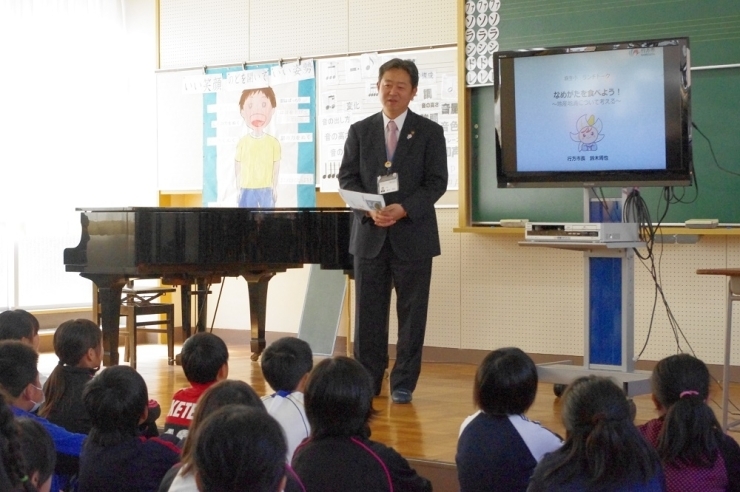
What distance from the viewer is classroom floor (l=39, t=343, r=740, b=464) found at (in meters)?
3.94

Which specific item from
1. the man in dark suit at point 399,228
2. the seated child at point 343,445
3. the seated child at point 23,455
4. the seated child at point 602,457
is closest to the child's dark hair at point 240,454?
the seated child at point 23,455

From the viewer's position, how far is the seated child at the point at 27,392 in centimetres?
285

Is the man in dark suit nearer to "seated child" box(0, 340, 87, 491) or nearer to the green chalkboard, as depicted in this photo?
the green chalkboard

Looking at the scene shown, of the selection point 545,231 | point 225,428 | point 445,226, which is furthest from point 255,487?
point 445,226

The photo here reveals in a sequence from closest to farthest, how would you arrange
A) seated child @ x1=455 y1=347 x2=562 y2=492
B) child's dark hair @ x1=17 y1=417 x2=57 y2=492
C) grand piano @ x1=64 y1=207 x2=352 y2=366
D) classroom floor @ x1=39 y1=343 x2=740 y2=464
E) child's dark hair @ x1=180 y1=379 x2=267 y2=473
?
child's dark hair @ x1=17 y1=417 x2=57 y2=492 < child's dark hair @ x1=180 y1=379 x2=267 y2=473 < seated child @ x1=455 y1=347 x2=562 y2=492 < classroom floor @ x1=39 y1=343 x2=740 y2=464 < grand piano @ x1=64 y1=207 x2=352 y2=366

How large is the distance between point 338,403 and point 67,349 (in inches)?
55.7

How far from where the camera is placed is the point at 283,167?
746cm

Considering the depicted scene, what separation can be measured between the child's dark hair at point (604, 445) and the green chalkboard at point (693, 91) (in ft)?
11.0

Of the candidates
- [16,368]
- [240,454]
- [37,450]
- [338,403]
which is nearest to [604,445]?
[338,403]

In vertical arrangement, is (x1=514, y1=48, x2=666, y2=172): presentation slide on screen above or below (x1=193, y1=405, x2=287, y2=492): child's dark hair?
above

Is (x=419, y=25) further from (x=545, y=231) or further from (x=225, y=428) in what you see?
(x=225, y=428)

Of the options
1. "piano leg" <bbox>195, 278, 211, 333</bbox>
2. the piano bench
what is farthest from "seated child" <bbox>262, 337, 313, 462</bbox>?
"piano leg" <bbox>195, 278, 211, 333</bbox>

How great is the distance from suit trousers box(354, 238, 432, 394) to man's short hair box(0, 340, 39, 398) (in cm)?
226

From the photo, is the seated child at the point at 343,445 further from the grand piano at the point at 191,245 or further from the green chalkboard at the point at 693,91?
the grand piano at the point at 191,245
